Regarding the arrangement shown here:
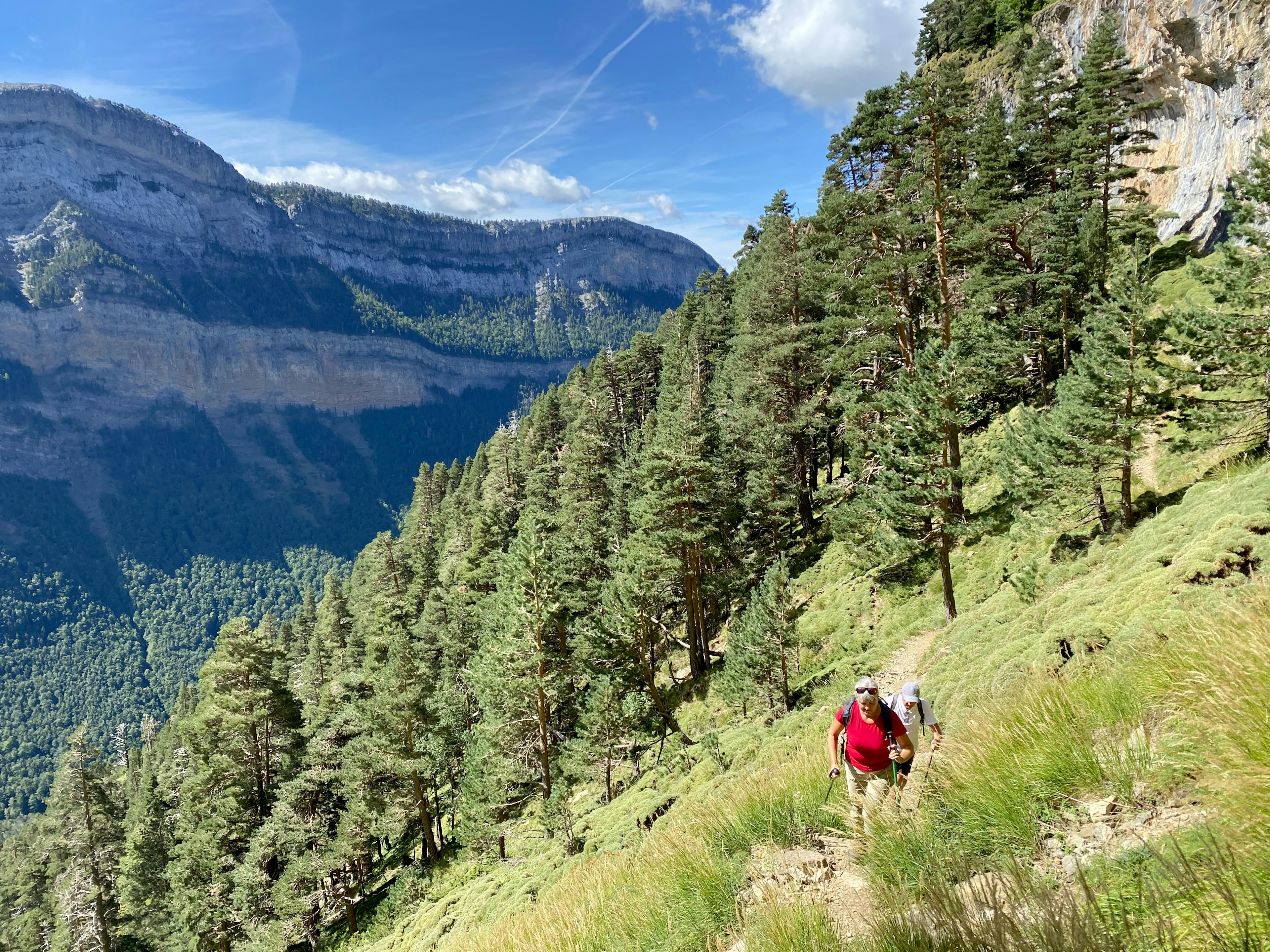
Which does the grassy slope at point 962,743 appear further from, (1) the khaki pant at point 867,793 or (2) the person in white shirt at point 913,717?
(1) the khaki pant at point 867,793

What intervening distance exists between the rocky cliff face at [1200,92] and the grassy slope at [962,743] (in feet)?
72.6

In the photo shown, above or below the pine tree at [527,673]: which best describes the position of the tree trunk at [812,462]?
above

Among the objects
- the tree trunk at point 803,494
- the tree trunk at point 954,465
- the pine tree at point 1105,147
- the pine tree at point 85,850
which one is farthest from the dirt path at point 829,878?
the pine tree at point 85,850

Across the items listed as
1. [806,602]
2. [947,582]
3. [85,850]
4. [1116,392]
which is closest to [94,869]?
[85,850]

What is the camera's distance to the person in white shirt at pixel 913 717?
5.75 metres

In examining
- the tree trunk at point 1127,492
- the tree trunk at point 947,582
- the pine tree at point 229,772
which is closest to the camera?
the tree trunk at point 1127,492

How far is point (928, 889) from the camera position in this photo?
113 inches

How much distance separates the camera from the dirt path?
377 cm

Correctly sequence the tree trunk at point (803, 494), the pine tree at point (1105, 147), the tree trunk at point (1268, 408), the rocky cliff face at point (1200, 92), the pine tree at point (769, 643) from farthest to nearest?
1. the tree trunk at point (803, 494)
2. the rocky cliff face at point (1200, 92)
3. the pine tree at point (1105, 147)
4. the pine tree at point (769, 643)
5. the tree trunk at point (1268, 408)

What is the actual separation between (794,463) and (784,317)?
7.70m

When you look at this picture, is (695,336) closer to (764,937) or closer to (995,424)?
(995,424)

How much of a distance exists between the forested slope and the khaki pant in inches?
15.4

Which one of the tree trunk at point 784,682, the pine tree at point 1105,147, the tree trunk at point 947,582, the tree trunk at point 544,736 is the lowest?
the tree trunk at point 544,736

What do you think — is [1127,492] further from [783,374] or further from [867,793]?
[783,374]
